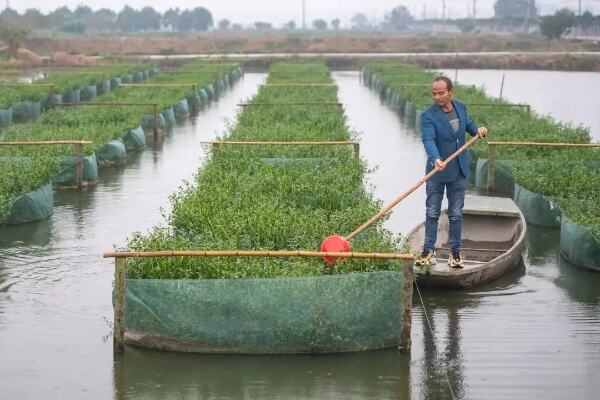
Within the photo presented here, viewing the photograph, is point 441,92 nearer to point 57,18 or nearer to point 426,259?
point 426,259

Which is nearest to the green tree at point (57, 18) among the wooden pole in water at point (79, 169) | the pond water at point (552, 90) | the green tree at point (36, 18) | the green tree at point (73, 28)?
the green tree at point (36, 18)

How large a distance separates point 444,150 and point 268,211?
229 cm

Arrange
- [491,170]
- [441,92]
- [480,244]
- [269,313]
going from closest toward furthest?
[269,313]
[441,92]
[480,244]
[491,170]

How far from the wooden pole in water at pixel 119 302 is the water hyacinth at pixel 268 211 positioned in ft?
1.15

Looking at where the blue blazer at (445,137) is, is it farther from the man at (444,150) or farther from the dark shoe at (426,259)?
the dark shoe at (426,259)

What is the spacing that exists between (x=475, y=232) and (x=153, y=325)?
6.17 m

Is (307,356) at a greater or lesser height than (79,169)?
lesser

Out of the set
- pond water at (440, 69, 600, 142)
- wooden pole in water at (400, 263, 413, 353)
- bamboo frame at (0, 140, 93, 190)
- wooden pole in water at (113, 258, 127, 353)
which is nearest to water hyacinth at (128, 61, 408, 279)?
wooden pole in water at (113, 258, 127, 353)

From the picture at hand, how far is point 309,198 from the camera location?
13906 millimetres

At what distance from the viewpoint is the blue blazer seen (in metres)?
11.4

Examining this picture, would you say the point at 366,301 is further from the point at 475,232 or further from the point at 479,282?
the point at 475,232

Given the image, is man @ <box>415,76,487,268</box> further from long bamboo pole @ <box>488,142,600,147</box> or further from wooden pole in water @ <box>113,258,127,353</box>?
long bamboo pole @ <box>488,142,600,147</box>

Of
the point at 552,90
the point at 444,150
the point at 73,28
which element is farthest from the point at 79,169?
the point at 73,28

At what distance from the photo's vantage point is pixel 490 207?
14.5 m
